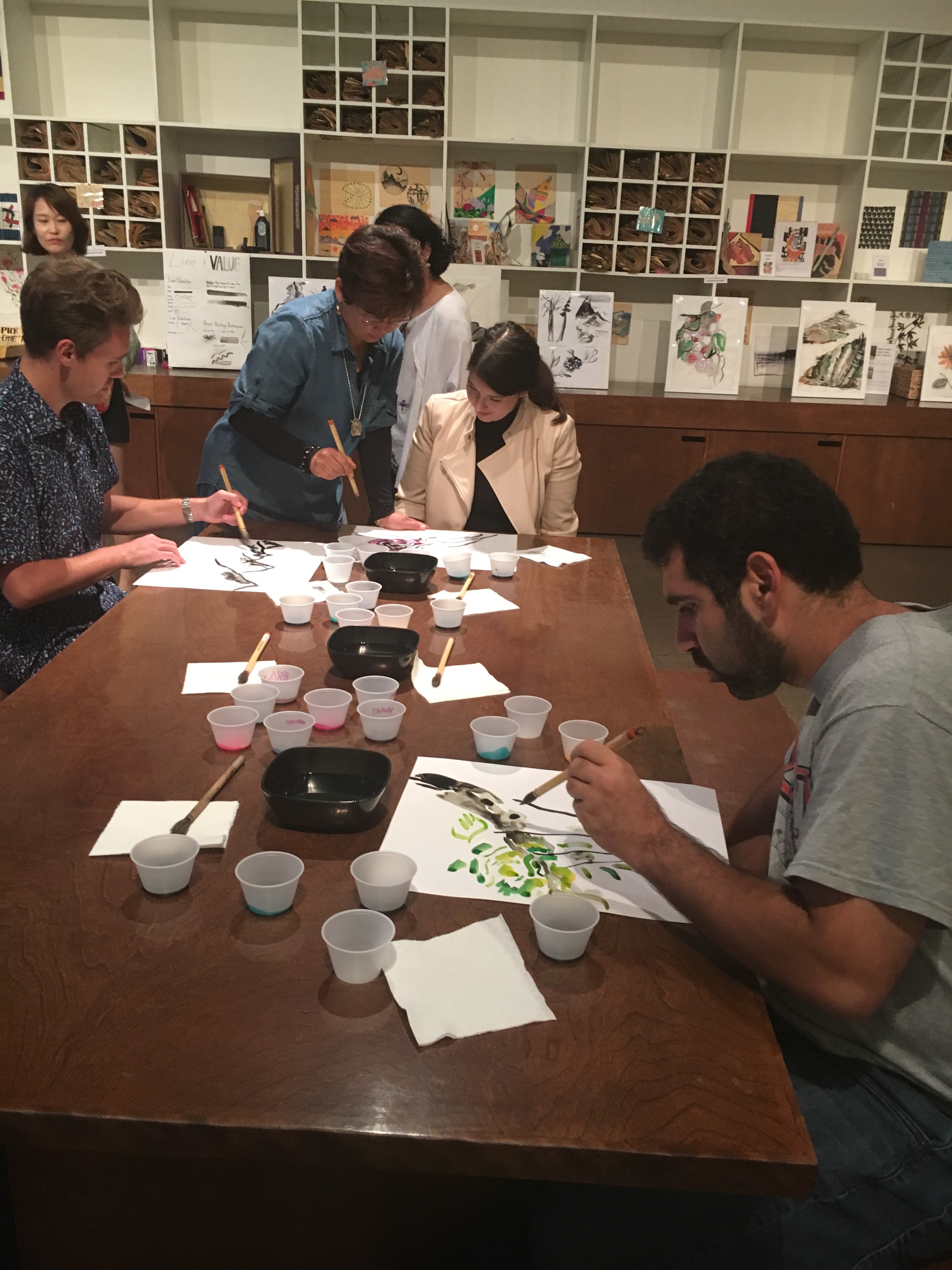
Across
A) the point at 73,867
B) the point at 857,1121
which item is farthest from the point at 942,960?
the point at 73,867

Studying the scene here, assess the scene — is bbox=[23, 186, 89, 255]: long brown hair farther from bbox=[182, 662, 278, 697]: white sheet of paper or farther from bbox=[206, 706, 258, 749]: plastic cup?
bbox=[206, 706, 258, 749]: plastic cup

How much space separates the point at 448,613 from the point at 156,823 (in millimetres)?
944

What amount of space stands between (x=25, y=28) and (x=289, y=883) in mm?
6251

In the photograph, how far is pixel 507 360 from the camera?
2789 millimetres

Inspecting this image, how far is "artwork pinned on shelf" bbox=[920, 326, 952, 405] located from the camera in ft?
18.4

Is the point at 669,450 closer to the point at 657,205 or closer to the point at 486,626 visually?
the point at 657,205

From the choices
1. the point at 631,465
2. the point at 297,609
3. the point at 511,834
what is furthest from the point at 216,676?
the point at 631,465

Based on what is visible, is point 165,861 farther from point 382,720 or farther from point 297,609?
point 297,609

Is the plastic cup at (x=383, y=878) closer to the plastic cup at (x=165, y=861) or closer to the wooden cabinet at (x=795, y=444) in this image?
the plastic cup at (x=165, y=861)

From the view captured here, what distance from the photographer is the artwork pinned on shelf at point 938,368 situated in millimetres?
5613

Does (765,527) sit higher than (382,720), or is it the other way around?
(765,527)

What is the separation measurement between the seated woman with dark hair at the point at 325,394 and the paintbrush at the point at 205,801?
1368 mm

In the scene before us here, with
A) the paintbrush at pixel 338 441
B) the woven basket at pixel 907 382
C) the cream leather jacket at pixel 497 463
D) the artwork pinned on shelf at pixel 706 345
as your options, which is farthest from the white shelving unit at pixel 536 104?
the paintbrush at pixel 338 441

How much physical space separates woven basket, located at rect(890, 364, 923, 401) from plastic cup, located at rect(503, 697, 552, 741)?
199 inches
